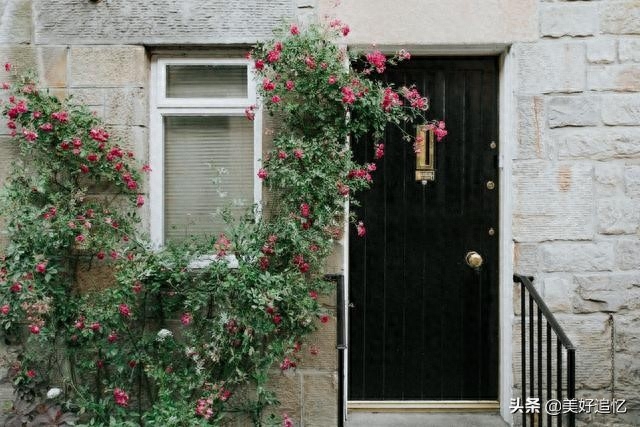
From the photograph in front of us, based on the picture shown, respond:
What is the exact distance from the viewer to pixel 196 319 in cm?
424

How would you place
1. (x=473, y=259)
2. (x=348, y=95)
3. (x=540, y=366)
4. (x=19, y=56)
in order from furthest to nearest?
(x=473, y=259) → (x=19, y=56) → (x=348, y=95) → (x=540, y=366)

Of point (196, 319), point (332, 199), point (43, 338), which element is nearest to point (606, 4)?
point (332, 199)

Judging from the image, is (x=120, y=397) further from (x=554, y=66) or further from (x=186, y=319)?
(x=554, y=66)

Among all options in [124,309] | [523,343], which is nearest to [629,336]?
[523,343]

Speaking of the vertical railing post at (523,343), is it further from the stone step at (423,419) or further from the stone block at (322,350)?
the stone block at (322,350)

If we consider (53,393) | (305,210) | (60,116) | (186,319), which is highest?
(60,116)

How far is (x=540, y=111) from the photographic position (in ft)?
14.1

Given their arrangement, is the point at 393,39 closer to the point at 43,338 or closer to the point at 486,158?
the point at 486,158

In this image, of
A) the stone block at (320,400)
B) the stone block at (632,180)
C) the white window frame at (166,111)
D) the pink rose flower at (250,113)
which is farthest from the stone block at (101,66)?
the stone block at (632,180)

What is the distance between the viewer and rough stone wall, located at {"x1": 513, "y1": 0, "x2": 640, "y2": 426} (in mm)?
4266

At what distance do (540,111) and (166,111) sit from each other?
2.45m

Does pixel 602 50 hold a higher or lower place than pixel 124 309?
higher

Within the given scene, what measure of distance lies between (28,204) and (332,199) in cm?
190

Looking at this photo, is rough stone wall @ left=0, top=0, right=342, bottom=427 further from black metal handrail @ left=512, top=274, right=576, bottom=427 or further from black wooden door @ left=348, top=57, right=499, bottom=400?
black metal handrail @ left=512, top=274, right=576, bottom=427
